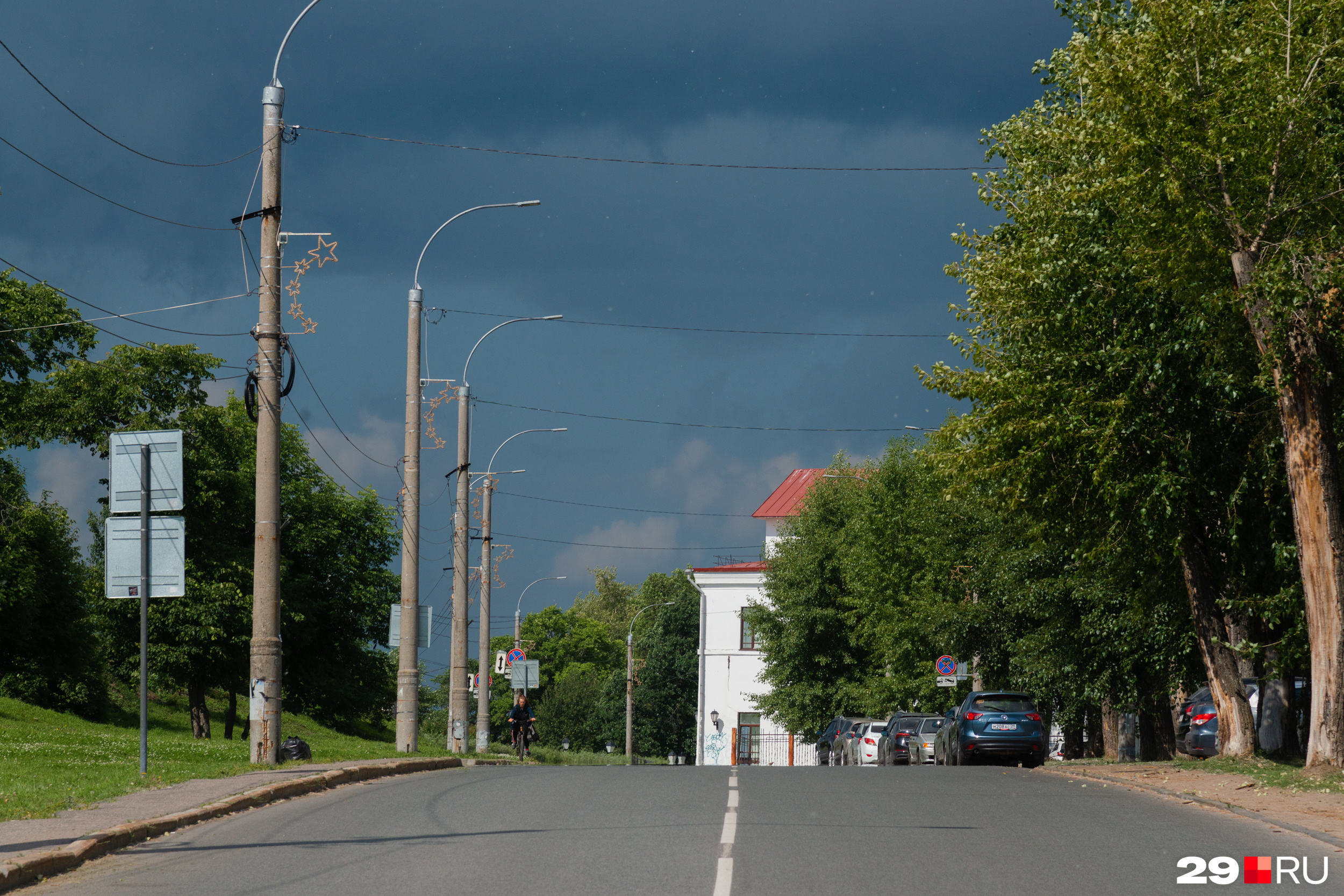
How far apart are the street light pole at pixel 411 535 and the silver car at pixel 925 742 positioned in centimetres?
1395

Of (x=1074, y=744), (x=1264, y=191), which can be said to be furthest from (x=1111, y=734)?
(x=1264, y=191)

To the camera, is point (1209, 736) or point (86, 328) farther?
point (86, 328)

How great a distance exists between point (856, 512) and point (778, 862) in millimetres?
43728

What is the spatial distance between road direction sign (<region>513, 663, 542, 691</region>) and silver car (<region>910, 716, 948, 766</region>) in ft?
41.1

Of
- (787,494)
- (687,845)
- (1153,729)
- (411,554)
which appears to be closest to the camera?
(687,845)

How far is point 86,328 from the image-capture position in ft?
141

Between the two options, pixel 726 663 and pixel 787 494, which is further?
pixel 787 494

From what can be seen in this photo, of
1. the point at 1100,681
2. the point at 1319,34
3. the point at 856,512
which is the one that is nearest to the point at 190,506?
the point at 856,512

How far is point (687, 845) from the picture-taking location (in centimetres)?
1038

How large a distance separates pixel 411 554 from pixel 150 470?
38.2 feet

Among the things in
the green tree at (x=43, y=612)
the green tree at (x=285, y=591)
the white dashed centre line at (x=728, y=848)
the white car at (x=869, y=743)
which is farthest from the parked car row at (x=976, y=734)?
the green tree at (x=43, y=612)

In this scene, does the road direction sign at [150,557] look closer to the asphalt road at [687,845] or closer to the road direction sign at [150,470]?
the road direction sign at [150,470]

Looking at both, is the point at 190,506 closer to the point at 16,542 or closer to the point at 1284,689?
the point at 16,542

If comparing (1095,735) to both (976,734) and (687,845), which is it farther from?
(687,845)
